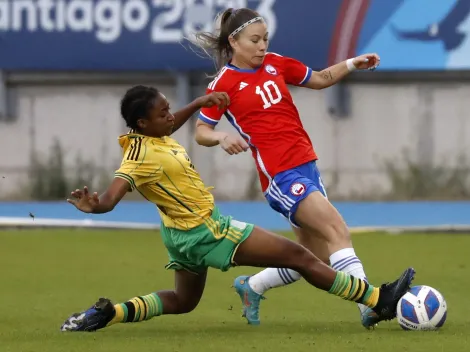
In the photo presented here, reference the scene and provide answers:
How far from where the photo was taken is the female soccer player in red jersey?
343 inches

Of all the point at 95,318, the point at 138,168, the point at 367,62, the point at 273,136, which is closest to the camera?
the point at 138,168

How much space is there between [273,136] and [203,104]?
0.61 metres

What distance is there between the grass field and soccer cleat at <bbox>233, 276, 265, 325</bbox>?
0.28 ft

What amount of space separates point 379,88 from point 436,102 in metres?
1.05

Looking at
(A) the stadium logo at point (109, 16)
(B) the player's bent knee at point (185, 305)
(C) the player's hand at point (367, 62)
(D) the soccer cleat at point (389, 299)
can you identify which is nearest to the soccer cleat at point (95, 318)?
(B) the player's bent knee at point (185, 305)

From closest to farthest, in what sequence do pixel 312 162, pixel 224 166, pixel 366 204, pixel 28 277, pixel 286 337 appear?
pixel 286 337 < pixel 312 162 < pixel 28 277 < pixel 366 204 < pixel 224 166

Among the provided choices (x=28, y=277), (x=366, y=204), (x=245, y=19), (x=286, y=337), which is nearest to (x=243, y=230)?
(x=286, y=337)

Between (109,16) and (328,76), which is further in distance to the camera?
(109,16)

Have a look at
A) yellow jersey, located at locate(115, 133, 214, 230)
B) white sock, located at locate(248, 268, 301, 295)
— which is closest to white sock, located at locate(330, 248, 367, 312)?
white sock, located at locate(248, 268, 301, 295)

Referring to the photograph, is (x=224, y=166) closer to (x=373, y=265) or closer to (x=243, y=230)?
(x=373, y=265)

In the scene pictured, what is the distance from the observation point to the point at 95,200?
7.53 metres

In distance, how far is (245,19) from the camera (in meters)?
9.15

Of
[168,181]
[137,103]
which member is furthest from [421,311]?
[137,103]

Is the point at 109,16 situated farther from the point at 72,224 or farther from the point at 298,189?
the point at 298,189
